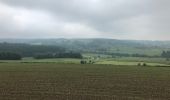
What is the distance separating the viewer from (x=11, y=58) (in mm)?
111000

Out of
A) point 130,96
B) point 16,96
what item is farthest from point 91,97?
point 16,96

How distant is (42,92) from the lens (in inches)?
1214

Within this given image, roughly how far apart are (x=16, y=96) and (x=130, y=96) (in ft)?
31.9

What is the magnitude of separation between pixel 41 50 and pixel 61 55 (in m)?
34.0

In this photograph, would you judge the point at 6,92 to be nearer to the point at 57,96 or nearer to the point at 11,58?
the point at 57,96

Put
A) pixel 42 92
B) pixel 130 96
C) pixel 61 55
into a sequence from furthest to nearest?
1. pixel 61 55
2. pixel 42 92
3. pixel 130 96

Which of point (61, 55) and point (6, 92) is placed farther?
point (61, 55)

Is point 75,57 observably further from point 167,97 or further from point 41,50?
point 167,97

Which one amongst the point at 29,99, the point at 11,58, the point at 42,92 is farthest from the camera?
the point at 11,58

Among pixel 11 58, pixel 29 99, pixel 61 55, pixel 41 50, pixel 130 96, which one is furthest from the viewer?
pixel 41 50

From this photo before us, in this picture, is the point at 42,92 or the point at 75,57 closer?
the point at 42,92

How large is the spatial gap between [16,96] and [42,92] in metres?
3.22

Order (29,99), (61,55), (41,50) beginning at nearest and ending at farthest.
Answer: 1. (29,99)
2. (61,55)
3. (41,50)

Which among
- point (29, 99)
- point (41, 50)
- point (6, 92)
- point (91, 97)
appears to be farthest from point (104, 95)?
point (41, 50)
